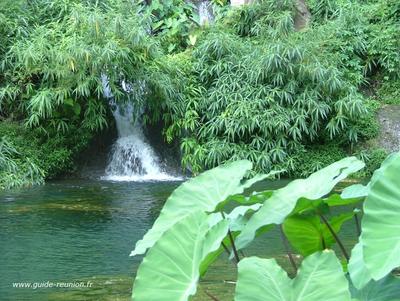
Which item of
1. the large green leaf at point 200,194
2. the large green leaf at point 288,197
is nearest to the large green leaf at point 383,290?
the large green leaf at point 288,197

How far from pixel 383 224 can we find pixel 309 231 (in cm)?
65

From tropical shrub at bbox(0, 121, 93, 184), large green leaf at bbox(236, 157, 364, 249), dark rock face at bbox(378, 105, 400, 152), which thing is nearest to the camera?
large green leaf at bbox(236, 157, 364, 249)

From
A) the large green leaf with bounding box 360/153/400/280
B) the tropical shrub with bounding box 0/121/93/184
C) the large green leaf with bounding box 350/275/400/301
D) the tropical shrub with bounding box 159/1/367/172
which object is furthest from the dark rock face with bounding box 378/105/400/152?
the large green leaf with bounding box 360/153/400/280

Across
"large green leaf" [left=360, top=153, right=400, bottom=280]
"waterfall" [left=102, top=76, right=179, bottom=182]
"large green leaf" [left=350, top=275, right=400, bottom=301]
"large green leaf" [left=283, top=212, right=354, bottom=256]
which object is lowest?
"waterfall" [left=102, top=76, right=179, bottom=182]

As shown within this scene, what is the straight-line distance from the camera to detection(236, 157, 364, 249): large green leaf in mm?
2080

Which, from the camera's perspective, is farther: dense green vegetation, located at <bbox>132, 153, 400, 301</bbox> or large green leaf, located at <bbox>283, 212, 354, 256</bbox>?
large green leaf, located at <bbox>283, 212, 354, 256</bbox>

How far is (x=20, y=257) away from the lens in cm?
600

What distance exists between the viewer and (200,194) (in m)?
2.31

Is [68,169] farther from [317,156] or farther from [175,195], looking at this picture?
[175,195]

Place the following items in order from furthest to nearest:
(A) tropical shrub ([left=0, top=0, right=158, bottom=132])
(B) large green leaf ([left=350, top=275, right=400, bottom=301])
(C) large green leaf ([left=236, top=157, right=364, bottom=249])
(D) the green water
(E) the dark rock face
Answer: (E) the dark rock face → (A) tropical shrub ([left=0, top=0, right=158, bottom=132]) → (D) the green water → (C) large green leaf ([left=236, top=157, right=364, bottom=249]) → (B) large green leaf ([left=350, top=275, right=400, bottom=301])

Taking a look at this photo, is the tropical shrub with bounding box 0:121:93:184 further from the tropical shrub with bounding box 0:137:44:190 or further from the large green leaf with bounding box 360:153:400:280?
the large green leaf with bounding box 360:153:400:280

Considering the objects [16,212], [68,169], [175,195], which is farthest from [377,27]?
[175,195]

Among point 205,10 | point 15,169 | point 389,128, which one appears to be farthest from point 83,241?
point 205,10

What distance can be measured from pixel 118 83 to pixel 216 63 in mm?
1843
